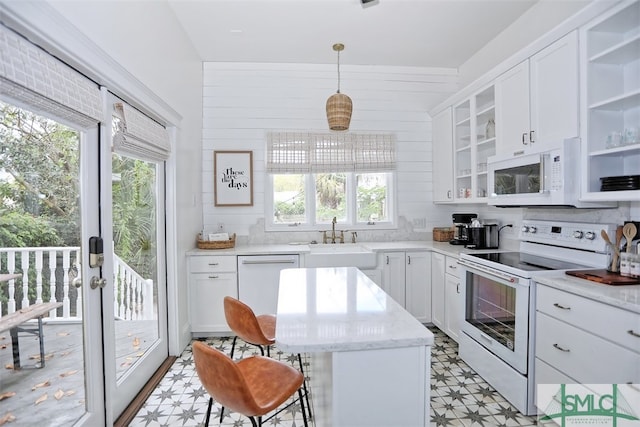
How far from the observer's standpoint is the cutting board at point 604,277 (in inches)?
68.0

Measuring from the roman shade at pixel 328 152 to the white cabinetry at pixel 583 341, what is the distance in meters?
2.38

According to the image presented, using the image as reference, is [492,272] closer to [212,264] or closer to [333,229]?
[333,229]

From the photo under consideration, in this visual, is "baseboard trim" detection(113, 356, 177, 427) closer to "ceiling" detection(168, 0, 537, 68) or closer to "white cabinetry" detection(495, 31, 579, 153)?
"ceiling" detection(168, 0, 537, 68)

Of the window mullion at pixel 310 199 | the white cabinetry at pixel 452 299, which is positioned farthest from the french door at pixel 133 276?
the white cabinetry at pixel 452 299

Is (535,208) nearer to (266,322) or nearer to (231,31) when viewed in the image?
(266,322)

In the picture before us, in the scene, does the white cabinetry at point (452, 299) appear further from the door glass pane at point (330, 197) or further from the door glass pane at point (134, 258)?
the door glass pane at point (134, 258)

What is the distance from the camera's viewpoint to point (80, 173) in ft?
5.65

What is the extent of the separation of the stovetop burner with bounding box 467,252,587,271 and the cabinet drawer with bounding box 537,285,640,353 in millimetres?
248

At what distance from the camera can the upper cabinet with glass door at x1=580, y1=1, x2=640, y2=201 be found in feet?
6.24

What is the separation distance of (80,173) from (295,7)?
2.15 meters

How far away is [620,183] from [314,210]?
279cm

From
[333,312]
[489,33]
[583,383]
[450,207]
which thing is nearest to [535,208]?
[450,207]

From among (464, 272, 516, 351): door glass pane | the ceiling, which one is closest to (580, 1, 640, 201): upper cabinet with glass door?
(464, 272, 516, 351): door glass pane

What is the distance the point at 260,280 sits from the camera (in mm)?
3295
